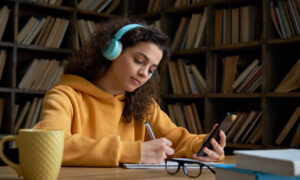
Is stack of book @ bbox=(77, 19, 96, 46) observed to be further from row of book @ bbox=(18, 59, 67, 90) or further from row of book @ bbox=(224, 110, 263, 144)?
row of book @ bbox=(224, 110, 263, 144)

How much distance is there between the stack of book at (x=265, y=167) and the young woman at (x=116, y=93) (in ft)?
2.19

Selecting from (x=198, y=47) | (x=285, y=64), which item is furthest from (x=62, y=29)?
(x=285, y=64)

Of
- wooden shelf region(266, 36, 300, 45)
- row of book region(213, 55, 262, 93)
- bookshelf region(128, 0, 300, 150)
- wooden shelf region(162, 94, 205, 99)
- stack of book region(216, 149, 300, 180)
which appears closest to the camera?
stack of book region(216, 149, 300, 180)

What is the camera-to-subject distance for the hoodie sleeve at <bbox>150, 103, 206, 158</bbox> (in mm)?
1596

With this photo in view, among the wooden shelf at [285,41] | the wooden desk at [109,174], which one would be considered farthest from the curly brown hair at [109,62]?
the wooden shelf at [285,41]

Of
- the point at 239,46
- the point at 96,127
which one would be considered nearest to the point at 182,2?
the point at 239,46

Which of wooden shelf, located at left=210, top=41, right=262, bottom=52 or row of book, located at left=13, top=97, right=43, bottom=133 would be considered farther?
row of book, located at left=13, top=97, right=43, bottom=133

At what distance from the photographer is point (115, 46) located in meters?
1.61

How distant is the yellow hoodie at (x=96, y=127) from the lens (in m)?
1.23

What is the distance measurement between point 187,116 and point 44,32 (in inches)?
51.7

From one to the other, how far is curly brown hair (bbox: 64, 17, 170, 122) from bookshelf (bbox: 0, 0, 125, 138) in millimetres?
1485

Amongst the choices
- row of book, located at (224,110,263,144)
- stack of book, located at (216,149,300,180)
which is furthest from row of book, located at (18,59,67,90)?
stack of book, located at (216,149,300,180)

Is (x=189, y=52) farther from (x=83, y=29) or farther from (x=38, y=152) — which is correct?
(x=38, y=152)

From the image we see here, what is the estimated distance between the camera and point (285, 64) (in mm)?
2793
